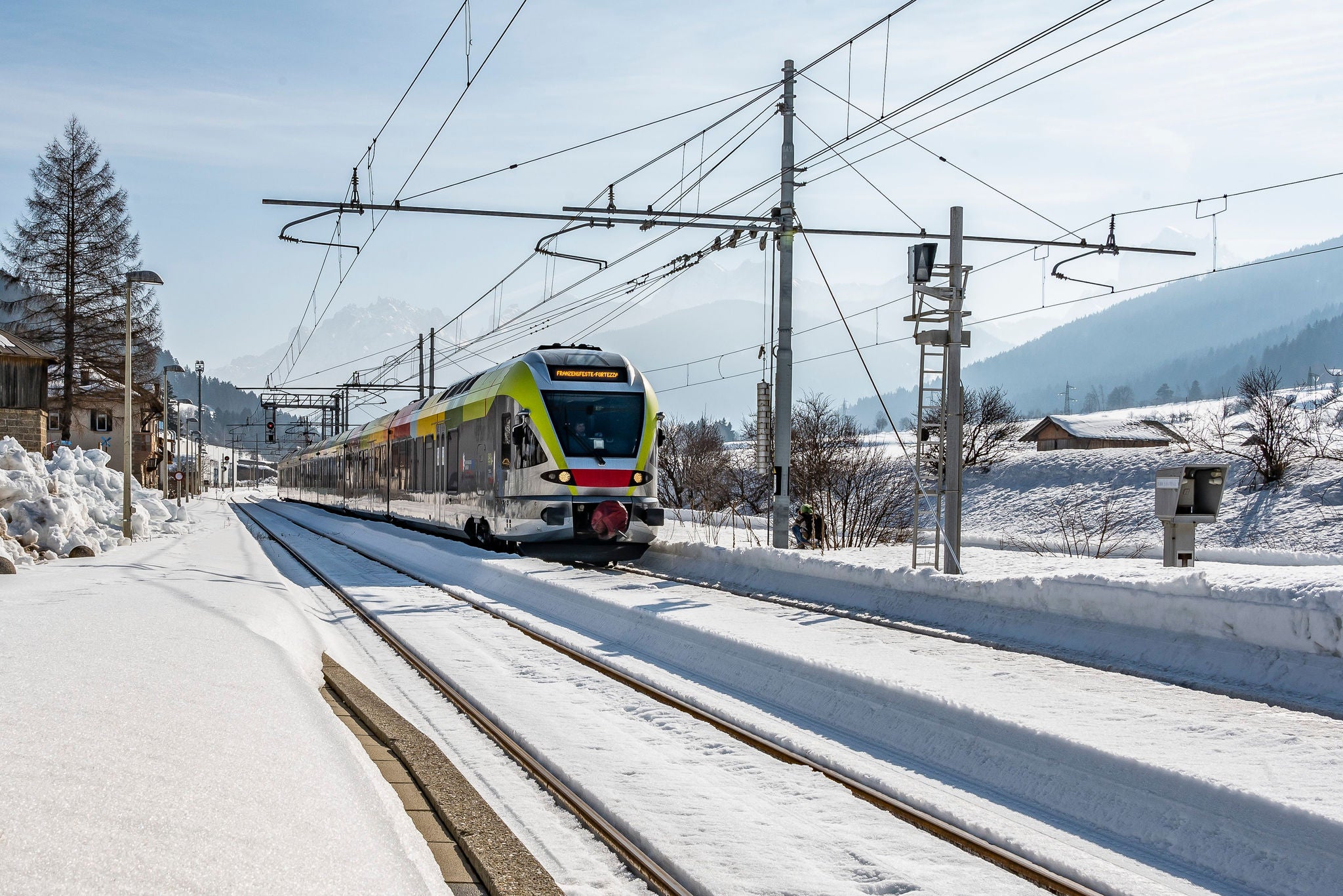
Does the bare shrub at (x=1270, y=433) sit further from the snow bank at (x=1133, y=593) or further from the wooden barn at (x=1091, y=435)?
the snow bank at (x=1133, y=593)

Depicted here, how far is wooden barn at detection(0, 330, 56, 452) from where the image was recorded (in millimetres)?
38812

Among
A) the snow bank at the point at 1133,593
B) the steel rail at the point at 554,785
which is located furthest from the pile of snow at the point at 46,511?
the snow bank at the point at 1133,593

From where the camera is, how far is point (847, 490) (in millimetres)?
31594

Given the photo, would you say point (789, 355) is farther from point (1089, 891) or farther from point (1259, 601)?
point (1089, 891)

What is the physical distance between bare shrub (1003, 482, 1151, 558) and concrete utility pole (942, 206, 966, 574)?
689 inches

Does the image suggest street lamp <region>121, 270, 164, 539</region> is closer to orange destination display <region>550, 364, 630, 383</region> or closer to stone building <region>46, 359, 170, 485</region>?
orange destination display <region>550, 364, 630, 383</region>

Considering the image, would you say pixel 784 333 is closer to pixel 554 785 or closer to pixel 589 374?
pixel 589 374

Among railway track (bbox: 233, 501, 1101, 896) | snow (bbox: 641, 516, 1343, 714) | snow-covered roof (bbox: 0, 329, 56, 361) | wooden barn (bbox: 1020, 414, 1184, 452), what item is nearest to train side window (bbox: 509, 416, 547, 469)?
snow (bbox: 641, 516, 1343, 714)

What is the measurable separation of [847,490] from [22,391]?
30099mm

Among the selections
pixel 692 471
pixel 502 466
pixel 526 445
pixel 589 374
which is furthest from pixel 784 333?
pixel 692 471

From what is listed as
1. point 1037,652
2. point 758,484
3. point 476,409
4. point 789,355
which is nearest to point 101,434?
point 758,484

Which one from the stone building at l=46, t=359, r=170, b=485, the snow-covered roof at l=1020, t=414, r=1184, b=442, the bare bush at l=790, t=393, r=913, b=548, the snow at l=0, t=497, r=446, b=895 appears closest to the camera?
the snow at l=0, t=497, r=446, b=895

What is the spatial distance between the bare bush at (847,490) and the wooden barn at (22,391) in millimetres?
27666

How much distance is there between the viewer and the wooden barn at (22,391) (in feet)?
127
